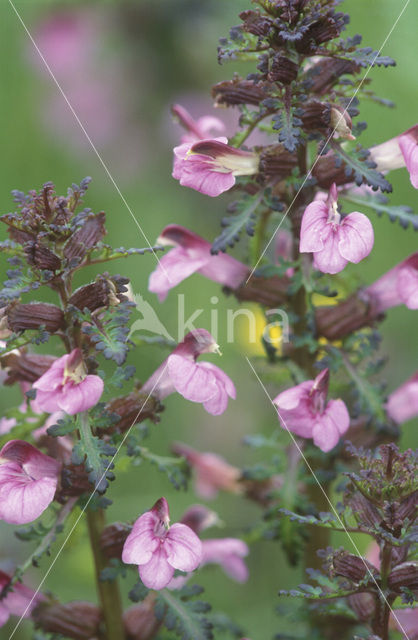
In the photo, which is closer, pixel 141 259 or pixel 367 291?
pixel 367 291

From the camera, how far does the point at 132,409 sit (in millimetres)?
1354

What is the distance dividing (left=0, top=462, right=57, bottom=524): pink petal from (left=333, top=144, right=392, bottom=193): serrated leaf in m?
0.63

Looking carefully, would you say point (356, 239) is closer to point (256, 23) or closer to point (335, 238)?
point (335, 238)

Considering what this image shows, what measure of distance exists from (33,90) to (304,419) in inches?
87.6

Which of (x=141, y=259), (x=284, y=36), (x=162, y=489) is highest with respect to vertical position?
(x=284, y=36)

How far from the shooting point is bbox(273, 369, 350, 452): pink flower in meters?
1.33

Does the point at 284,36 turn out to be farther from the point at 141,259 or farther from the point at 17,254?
the point at 141,259

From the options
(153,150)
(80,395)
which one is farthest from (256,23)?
(153,150)

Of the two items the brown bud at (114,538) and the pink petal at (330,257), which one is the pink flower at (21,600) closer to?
the brown bud at (114,538)

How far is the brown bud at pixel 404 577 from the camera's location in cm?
117

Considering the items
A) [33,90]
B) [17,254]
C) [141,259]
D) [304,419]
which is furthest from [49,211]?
[33,90]

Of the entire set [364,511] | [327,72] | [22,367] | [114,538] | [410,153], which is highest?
[327,72]

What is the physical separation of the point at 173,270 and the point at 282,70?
→ 41 centimetres

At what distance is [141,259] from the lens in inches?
121
